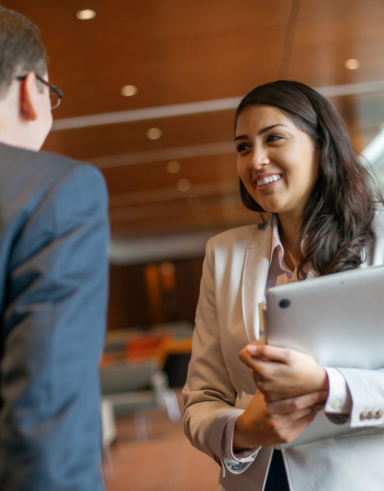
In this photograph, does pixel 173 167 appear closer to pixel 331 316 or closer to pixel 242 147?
pixel 242 147

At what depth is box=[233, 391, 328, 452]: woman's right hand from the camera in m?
1.30

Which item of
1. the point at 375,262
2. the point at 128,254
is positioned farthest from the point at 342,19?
the point at 128,254

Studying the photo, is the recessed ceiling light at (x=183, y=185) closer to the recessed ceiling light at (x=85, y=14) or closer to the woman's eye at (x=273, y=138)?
the recessed ceiling light at (x=85, y=14)

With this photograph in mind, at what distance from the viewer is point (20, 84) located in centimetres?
112

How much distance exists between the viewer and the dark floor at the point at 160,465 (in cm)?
546

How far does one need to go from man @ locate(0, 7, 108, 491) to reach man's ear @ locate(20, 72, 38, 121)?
0.15m

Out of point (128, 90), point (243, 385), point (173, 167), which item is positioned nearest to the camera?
point (243, 385)

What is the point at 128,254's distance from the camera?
2169cm

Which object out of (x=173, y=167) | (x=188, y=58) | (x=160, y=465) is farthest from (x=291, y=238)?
(x=173, y=167)

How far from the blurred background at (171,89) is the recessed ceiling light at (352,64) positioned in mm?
15

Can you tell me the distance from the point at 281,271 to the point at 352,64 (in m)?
4.95

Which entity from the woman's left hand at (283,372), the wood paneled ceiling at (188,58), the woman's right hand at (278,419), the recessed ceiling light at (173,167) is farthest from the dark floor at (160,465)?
the recessed ceiling light at (173,167)

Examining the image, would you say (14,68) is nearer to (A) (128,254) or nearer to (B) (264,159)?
(B) (264,159)

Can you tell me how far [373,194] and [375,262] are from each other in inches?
12.5
